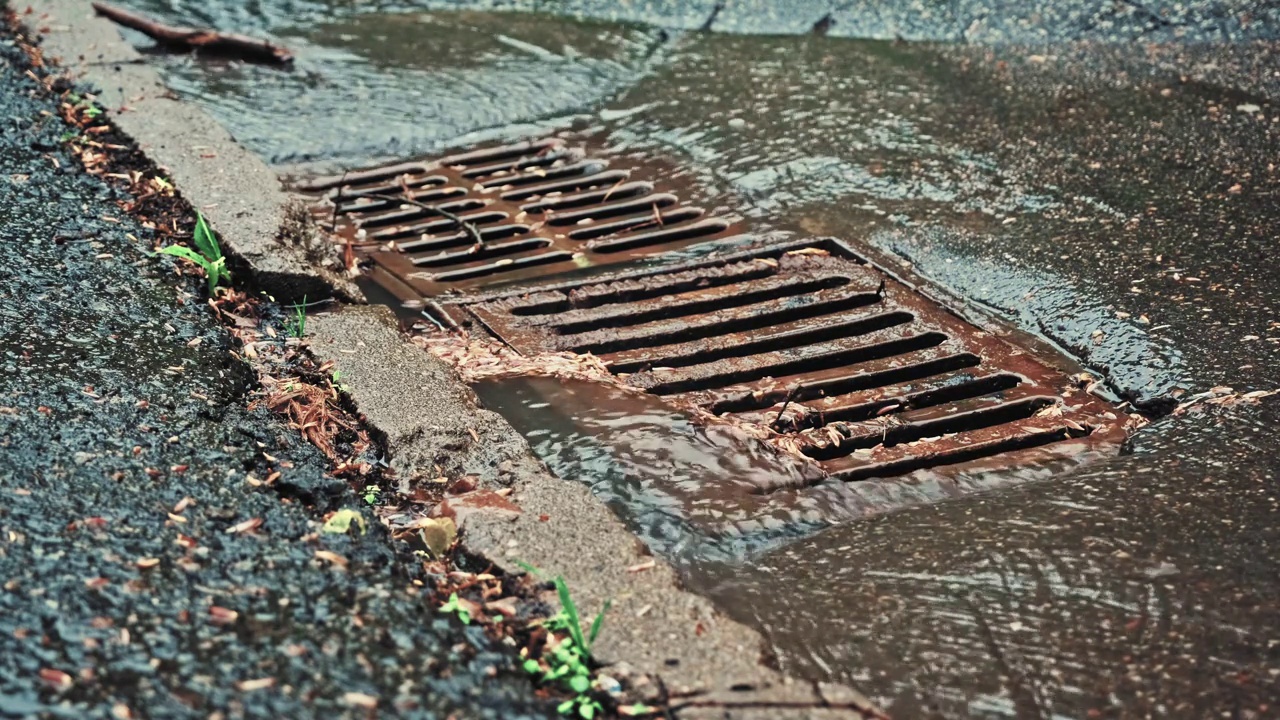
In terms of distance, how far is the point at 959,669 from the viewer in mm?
1938

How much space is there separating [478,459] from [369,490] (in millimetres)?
210

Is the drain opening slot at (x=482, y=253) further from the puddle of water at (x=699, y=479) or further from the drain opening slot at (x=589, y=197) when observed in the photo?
the puddle of water at (x=699, y=479)

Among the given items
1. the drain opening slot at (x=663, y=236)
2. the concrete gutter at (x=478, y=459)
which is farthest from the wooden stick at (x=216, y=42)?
the drain opening slot at (x=663, y=236)

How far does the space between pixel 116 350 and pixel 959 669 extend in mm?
1756

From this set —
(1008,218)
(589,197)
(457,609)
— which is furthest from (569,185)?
(457,609)

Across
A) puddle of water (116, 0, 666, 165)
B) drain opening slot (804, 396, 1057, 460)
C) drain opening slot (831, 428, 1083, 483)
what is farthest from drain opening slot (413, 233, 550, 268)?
drain opening slot (831, 428, 1083, 483)

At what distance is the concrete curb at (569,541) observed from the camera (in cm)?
176

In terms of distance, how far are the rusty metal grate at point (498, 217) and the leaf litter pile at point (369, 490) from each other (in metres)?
0.60

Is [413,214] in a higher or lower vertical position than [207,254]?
lower

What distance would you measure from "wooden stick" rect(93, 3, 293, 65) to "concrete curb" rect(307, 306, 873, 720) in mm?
2509

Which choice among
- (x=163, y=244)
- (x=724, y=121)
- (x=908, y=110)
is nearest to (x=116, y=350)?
(x=163, y=244)

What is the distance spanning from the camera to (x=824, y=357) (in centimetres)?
303

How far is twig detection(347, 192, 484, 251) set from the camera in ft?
12.3

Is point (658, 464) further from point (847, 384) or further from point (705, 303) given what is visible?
point (705, 303)
